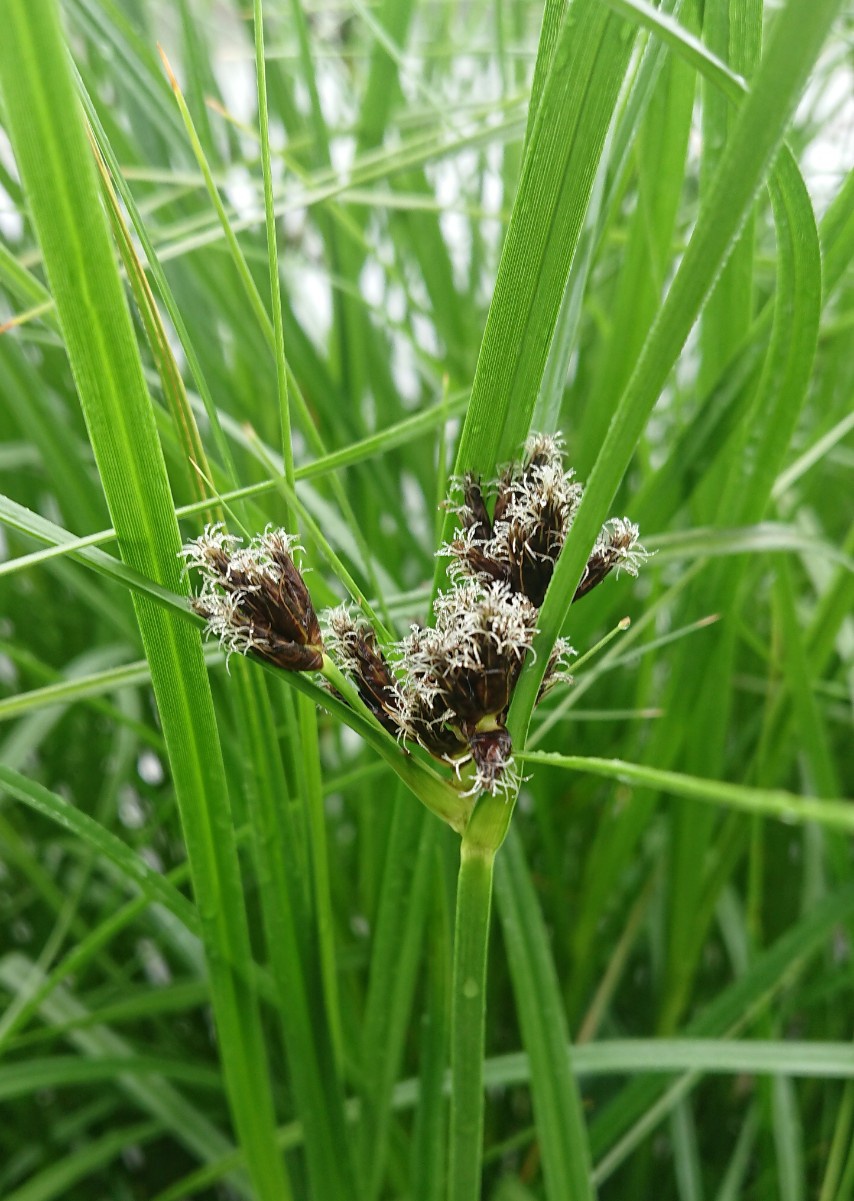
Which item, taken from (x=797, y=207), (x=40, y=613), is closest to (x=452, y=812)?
→ (x=797, y=207)

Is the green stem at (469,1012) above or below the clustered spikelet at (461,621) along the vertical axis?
below

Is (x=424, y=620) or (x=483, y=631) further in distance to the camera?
(x=424, y=620)

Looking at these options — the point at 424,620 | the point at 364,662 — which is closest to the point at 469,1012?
the point at 364,662

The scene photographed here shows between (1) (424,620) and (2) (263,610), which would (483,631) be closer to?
(2) (263,610)

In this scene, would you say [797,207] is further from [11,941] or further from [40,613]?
[11,941]
